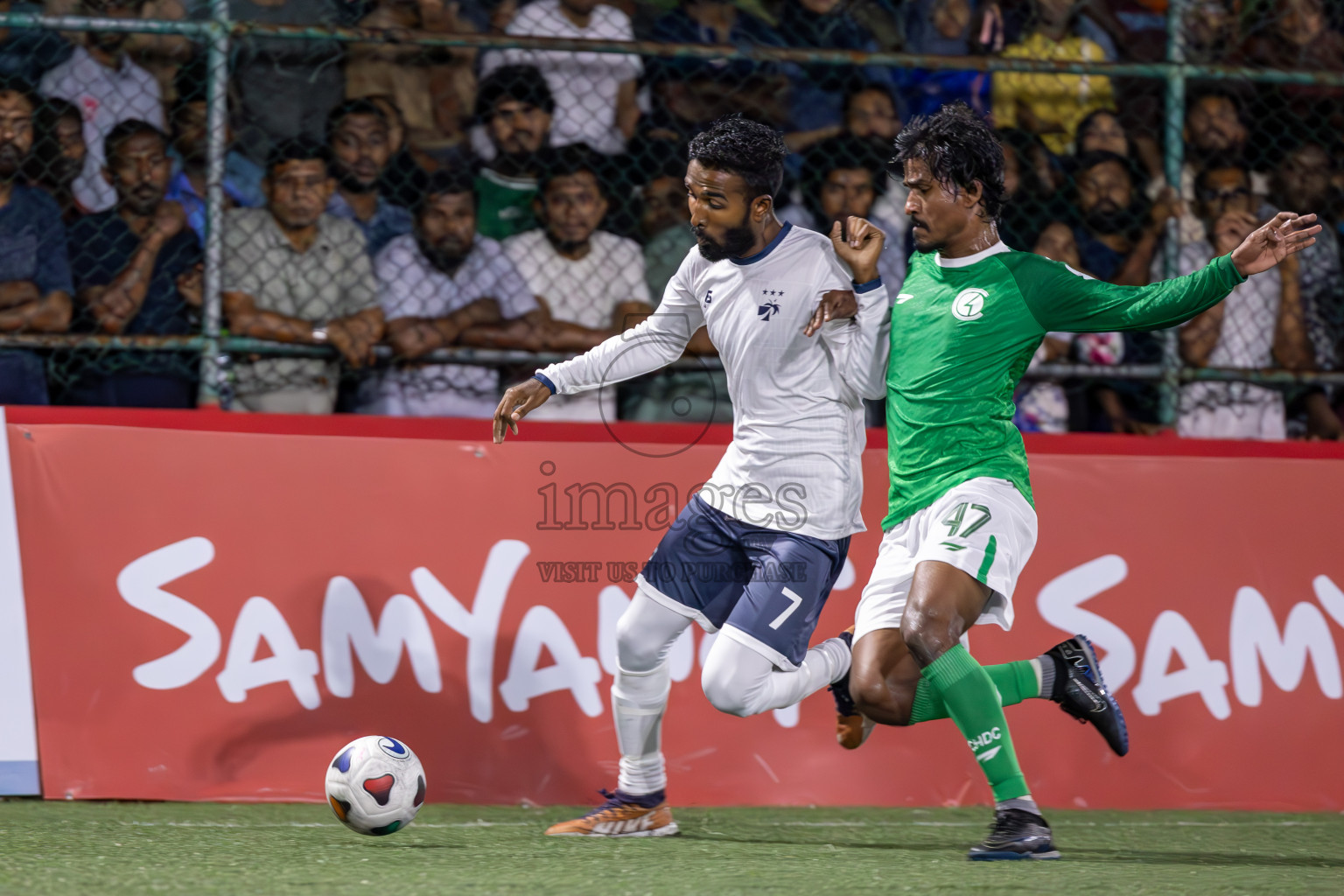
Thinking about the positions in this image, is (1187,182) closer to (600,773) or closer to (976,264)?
(976,264)

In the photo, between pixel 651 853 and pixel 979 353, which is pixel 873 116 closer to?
pixel 979 353

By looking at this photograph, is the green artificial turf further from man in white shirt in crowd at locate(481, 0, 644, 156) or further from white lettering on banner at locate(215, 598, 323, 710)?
man in white shirt in crowd at locate(481, 0, 644, 156)

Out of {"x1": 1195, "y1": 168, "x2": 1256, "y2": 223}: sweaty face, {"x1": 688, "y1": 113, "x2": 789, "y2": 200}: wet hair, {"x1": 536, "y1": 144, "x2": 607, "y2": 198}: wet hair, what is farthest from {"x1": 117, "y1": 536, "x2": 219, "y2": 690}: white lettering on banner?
{"x1": 1195, "y1": 168, "x2": 1256, "y2": 223}: sweaty face

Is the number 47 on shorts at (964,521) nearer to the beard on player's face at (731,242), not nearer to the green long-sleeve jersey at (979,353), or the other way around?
the green long-sleeve jersey at (979,353)

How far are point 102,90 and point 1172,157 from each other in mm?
4028

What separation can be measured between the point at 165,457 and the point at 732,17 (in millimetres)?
2825

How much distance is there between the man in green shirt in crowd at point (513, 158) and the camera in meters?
5.45

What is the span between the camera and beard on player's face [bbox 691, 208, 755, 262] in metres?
4.04

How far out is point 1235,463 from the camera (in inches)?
201

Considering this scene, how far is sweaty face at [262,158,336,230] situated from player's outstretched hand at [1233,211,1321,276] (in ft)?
10.5

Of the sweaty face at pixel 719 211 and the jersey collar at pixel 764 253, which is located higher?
the sweaty face at pixel 719 211

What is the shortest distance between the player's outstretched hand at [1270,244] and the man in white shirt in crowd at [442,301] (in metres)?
2.64

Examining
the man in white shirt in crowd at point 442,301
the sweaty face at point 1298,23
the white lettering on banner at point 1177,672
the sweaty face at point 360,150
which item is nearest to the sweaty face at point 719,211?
the man in white shirt in crowd at point 442,301

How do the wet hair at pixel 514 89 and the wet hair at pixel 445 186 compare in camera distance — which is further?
the wet hair at pixel 514 89
